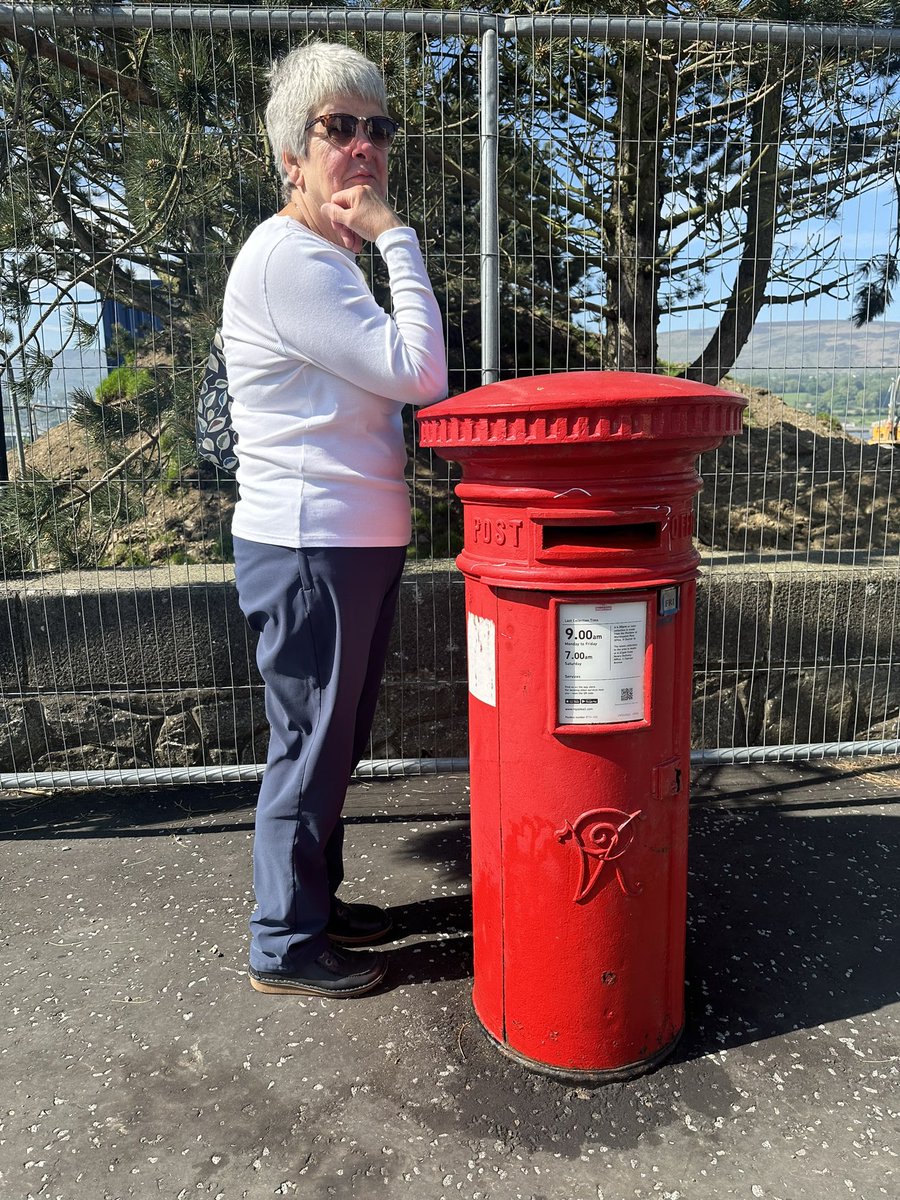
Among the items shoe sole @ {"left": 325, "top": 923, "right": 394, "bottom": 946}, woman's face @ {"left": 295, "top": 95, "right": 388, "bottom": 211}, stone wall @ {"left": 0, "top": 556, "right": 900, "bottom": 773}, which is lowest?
shoe sole @ {"left": 325, "top": 923, "right": 394, "bottom": 946}

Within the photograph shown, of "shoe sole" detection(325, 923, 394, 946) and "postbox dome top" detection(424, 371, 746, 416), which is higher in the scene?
"postbox dome top" detection(424, 371, 746, 416)

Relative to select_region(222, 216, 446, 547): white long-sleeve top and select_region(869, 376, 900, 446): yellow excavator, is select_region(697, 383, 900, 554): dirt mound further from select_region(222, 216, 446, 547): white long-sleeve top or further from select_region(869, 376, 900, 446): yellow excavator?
select_region(222, 216, 446, 547): white long-sleeve top

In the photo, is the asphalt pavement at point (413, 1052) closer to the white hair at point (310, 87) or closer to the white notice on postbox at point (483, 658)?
the white notice on postbox at point (483, 658)

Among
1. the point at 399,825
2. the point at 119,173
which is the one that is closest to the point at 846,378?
the point at 399,825

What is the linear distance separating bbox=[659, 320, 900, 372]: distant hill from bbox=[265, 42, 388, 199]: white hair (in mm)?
2059

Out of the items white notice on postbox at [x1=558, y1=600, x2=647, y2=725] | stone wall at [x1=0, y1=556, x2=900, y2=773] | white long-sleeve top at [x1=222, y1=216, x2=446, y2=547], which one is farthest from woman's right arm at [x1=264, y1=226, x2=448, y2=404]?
stone wall at [x1=0, y1=556, x2=900, y2=773]

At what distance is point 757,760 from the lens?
4.12 metres

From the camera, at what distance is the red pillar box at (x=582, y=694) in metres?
1.96

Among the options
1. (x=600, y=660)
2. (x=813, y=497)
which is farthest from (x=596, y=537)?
(x=813, y=497)

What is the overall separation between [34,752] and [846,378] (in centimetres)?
412

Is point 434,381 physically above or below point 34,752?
above

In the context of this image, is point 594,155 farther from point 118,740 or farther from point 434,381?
point 118,740

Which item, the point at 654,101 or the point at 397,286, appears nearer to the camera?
the point at 397,286

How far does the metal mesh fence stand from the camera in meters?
3.64
